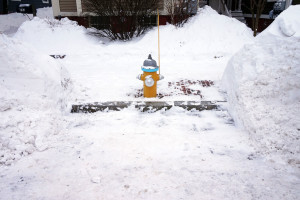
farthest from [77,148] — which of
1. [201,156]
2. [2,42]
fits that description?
[2,42]

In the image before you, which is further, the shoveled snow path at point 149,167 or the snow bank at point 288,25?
the snow bank at point 288,25

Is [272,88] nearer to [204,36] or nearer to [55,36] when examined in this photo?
[204,36]

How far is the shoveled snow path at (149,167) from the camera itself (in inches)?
90.8

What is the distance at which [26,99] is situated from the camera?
351 cm

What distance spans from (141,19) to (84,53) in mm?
3381

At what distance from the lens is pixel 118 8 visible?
386 inches

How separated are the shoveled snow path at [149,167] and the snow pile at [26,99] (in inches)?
8.8

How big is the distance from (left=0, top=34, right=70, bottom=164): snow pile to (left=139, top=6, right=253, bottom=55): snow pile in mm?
5622

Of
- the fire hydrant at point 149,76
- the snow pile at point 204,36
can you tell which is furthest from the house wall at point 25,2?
the fire hydrant at point 149,76

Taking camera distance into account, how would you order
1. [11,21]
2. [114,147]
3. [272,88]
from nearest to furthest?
1. [114,147]
2. [272,88]
3. [11,21]

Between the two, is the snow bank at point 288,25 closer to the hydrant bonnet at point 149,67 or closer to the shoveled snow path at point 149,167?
the shoveled snow path at point 149,167

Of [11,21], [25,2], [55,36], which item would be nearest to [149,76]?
[55,36]

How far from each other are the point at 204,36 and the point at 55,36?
6.98 m

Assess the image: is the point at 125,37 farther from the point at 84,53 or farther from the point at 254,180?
the point at 254,180
